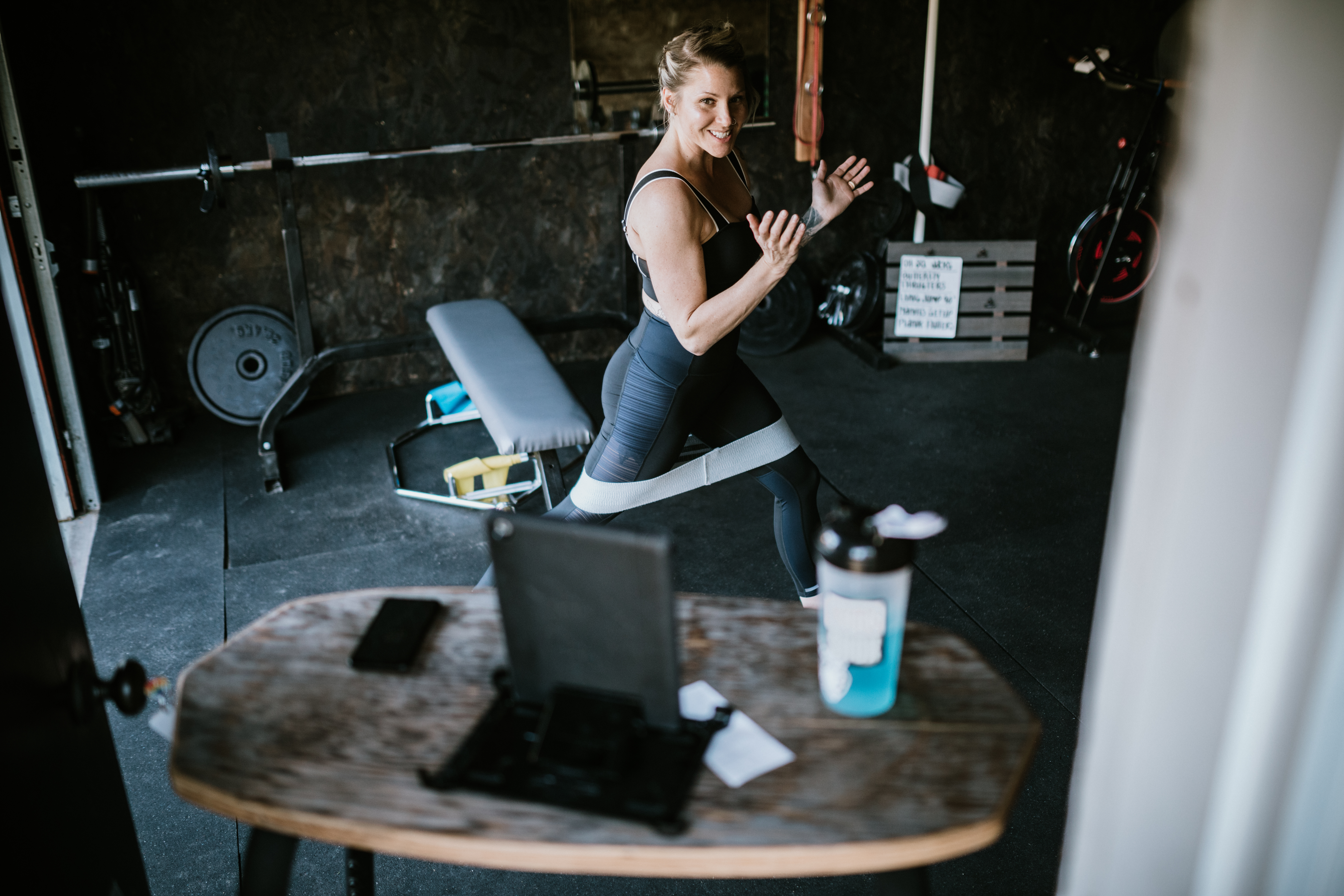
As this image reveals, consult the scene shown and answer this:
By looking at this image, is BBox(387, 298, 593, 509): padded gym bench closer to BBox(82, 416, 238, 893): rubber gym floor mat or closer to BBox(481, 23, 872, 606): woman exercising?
BBox(481, 23, 872, 606): woman exercising

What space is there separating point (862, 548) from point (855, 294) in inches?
162

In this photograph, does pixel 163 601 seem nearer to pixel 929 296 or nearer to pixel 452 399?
pixel 452 399

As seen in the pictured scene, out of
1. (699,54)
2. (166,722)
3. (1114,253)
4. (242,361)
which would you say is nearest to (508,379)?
(699,54)

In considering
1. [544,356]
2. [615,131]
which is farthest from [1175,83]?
[544,356]

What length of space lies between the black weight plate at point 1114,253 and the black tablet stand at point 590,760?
451 cm

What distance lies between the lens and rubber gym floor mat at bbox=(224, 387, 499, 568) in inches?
135

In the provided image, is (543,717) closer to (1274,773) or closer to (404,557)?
(1274,773)

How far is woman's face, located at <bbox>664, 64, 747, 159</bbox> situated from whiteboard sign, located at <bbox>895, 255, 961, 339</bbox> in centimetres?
286

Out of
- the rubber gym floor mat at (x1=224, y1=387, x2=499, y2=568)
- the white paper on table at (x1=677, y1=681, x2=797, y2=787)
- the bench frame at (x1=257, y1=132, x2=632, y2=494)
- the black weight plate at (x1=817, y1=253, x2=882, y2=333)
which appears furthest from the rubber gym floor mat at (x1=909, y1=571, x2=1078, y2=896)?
the black weight plate at (x1=817, y1=253, x2=882, y2=333)

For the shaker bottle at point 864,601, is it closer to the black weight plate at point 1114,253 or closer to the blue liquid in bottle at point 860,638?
the blue liquid in bottle at point 860,638

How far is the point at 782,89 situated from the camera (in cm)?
488

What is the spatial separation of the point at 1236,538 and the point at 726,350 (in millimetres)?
1660

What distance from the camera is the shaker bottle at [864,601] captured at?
1114 millimetres

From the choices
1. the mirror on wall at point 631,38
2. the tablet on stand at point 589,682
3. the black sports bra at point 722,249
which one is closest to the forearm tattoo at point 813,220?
the black sports bra at point 722,249
